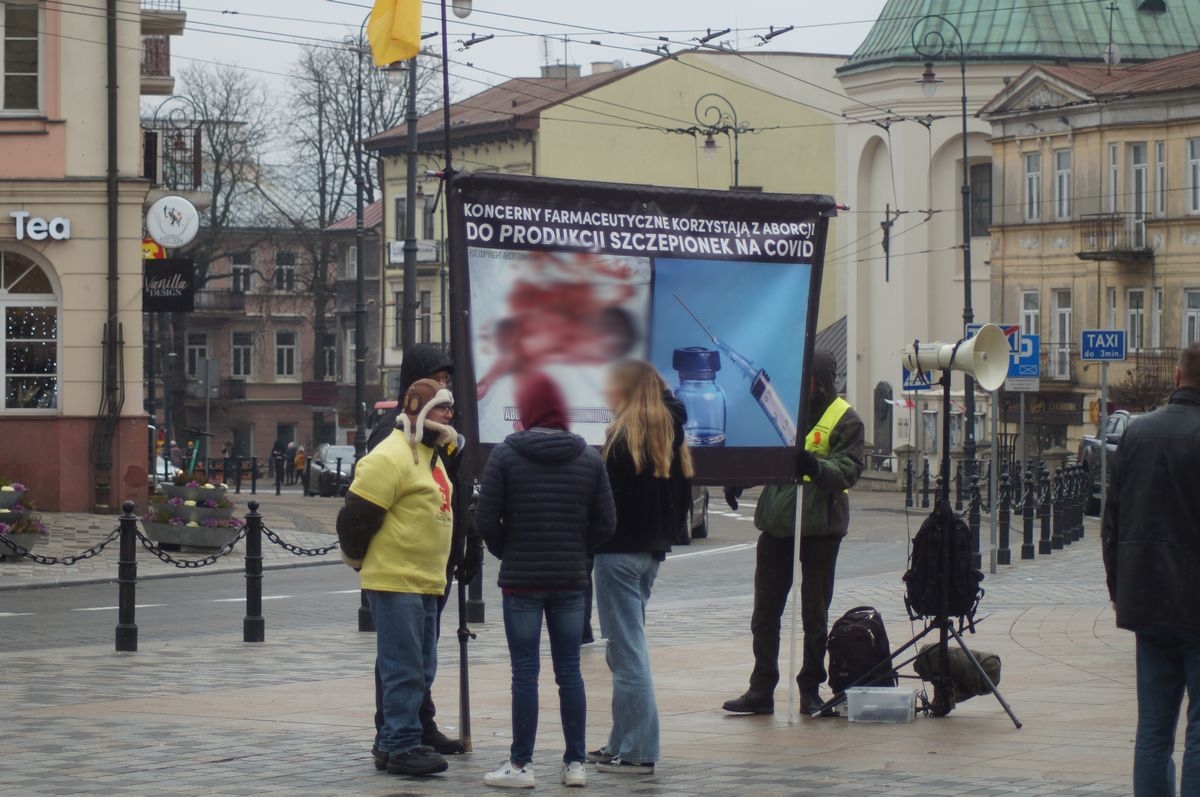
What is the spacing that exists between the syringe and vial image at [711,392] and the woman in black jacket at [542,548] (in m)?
1.39

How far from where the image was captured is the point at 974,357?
11.3 m

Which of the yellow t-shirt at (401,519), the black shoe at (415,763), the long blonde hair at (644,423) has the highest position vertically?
the long blonde hair at (644,423)

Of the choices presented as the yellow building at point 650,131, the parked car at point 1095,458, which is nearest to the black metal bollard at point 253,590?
the parked car at point 1095,458

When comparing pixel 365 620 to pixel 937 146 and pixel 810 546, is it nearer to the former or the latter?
pixel 810 546

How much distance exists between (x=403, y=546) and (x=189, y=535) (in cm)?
1748

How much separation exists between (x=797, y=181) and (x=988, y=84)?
1049cm

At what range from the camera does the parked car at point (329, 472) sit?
50.9 metres

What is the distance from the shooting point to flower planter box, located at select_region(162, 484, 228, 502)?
25844 mm

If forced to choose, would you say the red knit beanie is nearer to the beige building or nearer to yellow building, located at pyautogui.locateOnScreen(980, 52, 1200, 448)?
the beige building

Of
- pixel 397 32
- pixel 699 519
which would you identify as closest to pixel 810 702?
pixel 397 32

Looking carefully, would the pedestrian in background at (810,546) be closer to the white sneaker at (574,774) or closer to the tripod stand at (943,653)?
the tripod stand at (943,653)

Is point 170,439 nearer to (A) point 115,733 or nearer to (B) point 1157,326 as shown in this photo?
(B) point 1157,326

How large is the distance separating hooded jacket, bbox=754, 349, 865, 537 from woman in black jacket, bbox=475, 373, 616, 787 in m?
2.31

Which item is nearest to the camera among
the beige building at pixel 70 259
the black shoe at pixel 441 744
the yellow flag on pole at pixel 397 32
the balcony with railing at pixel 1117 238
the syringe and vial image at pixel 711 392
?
the black shoe at pixel 441 744
